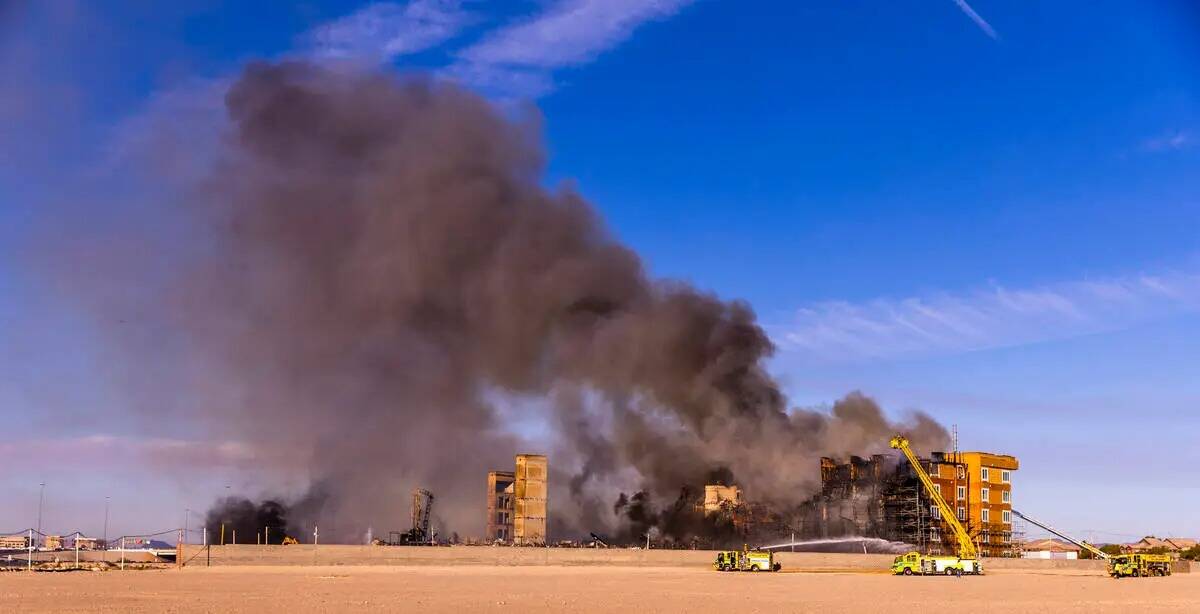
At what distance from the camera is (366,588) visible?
151ft

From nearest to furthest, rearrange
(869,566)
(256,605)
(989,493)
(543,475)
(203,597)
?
(256,605) → (203,597) → (869,566) → (543,475) → (989,493)

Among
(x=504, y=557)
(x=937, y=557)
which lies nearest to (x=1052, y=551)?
(x=937, y=557)

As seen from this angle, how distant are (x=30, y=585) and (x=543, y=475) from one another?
194 ft

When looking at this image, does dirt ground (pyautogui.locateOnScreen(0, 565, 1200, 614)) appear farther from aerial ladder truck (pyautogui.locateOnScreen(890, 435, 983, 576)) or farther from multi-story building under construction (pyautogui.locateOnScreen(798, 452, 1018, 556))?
multi-story building under construction (pyautogui.locateOnScreen(798, 452, 1018, 556))

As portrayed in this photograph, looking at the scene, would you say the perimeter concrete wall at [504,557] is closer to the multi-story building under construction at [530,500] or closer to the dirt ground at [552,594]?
the dirt ground at [552,594]

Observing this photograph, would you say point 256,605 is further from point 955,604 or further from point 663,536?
point 663,536

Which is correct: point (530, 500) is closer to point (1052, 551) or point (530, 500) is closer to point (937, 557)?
point (937, 557)

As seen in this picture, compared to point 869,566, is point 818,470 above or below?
above

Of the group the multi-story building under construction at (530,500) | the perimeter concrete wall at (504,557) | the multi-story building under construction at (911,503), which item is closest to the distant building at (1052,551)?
the multi-story building under construction at (911,503)

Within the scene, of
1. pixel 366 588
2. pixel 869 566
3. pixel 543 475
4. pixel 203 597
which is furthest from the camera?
pixel 543 475

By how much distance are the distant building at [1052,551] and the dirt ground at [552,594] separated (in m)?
45.5

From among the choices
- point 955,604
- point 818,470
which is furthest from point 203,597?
point 818,470

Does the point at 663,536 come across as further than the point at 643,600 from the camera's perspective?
Yes

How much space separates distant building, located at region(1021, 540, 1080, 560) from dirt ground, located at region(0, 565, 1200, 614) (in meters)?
45.5
